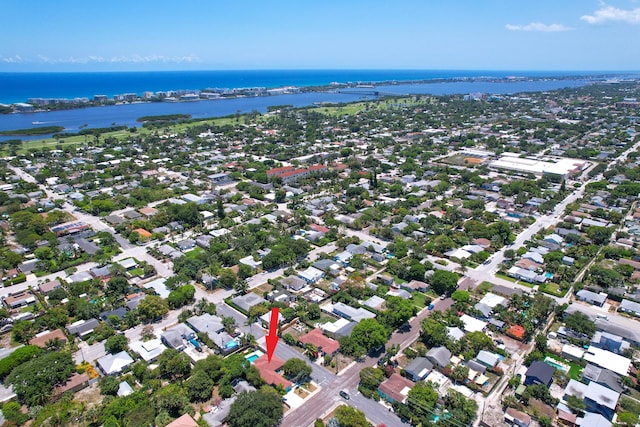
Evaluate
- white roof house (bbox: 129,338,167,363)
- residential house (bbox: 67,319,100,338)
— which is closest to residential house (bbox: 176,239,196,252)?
residential house (bbox: 67,319,100,338)

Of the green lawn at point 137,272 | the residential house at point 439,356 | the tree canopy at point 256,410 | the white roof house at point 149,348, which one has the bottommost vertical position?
the green lawn at point 137,272

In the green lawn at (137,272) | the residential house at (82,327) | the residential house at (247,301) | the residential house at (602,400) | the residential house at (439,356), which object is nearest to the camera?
the residential house at (602,400)

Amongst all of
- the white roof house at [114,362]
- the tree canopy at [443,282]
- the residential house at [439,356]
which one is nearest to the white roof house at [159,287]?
the white roof house at [114,362]

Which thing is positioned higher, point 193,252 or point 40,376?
point 40,376

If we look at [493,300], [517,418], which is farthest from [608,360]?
[517,418]

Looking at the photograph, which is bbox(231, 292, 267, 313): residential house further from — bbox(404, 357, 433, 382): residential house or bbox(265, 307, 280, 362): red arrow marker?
bbox(404, 357, 433, 382): residential house

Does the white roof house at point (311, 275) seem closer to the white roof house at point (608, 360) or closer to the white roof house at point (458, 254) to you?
the white roof house at point (458, 254)

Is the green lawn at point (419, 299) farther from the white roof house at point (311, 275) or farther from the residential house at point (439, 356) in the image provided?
the white roof house at point (311, 275)

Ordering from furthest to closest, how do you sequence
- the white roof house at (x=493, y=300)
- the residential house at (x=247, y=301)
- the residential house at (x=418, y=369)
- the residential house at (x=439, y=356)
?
the residential house at (x=247, y=301) → the white roof house at (x=493, y=300) → the residential house at (x=439, y=356) → the residential house at (x=418, y=369)

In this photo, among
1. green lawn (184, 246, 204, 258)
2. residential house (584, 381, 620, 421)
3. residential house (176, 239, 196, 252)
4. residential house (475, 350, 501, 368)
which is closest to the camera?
residential house (584, 381, 620, 421)

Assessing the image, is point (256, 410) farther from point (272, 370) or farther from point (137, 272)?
point (137, 272)

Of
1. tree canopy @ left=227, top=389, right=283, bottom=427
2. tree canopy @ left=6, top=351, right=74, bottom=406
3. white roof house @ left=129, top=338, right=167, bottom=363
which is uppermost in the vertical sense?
tree canopy @ left=227, top=389, right=283, bottom=427

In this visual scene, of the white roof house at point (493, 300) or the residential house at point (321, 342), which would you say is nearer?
the residential house at point (321, 342)

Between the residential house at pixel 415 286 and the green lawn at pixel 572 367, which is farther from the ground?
the residential house at pixel 415 286
